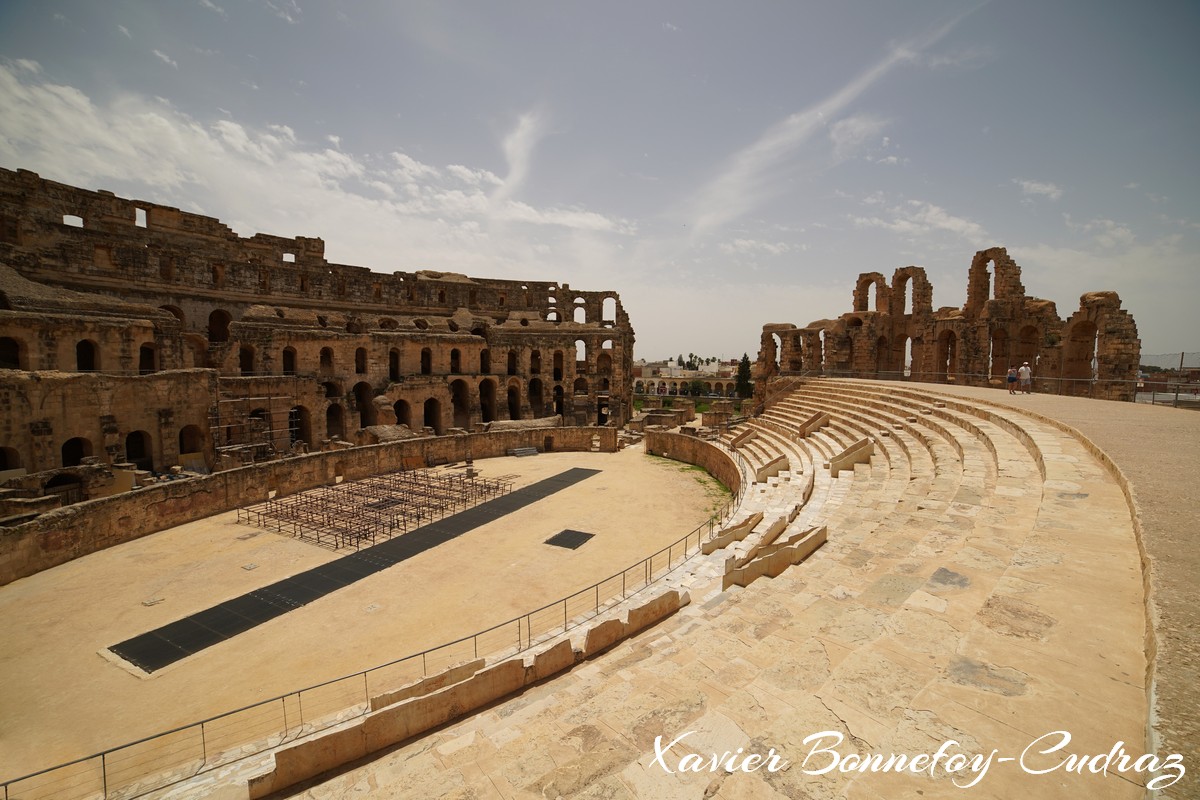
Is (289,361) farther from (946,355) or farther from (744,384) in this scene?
(744,384)

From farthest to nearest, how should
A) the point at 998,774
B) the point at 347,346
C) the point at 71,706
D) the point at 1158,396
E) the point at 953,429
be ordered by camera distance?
1. the point at 347,346
2. the point at 1158,396
3. the point at 953,429
4. the point at 71,706
5. the point at 998,774

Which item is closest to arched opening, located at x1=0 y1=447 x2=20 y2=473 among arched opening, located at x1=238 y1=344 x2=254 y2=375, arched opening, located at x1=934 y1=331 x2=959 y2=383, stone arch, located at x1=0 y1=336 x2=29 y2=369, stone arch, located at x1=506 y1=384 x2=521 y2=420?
stone arch, located at x1=0 y1=336 x2=29 y2=369

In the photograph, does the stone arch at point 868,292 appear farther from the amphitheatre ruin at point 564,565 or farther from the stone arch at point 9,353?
the stone arch at point 9,353

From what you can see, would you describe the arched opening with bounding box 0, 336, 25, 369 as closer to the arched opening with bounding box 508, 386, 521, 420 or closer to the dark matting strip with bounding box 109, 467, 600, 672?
the dark matting strip with bounding box 109, 467, 600, 672

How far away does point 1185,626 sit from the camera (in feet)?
10.1

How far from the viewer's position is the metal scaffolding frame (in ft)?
48.0

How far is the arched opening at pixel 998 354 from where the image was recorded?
852 inches

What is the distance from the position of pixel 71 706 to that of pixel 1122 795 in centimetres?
1186

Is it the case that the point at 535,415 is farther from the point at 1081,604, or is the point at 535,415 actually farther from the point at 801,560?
the point at 1081,604

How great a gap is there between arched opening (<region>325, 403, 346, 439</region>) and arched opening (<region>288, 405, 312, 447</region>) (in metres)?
1.83

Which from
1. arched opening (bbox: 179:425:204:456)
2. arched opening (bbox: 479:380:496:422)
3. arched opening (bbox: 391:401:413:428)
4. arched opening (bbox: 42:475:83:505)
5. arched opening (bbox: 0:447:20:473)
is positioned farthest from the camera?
arched opening (bbox: 479:380:496:422)

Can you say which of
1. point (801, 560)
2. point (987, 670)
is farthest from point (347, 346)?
point (987, 670)

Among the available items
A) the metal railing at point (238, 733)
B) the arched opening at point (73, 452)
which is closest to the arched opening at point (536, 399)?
the arched opening at point (73, 452)

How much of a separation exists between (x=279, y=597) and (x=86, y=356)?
55.7 ft
